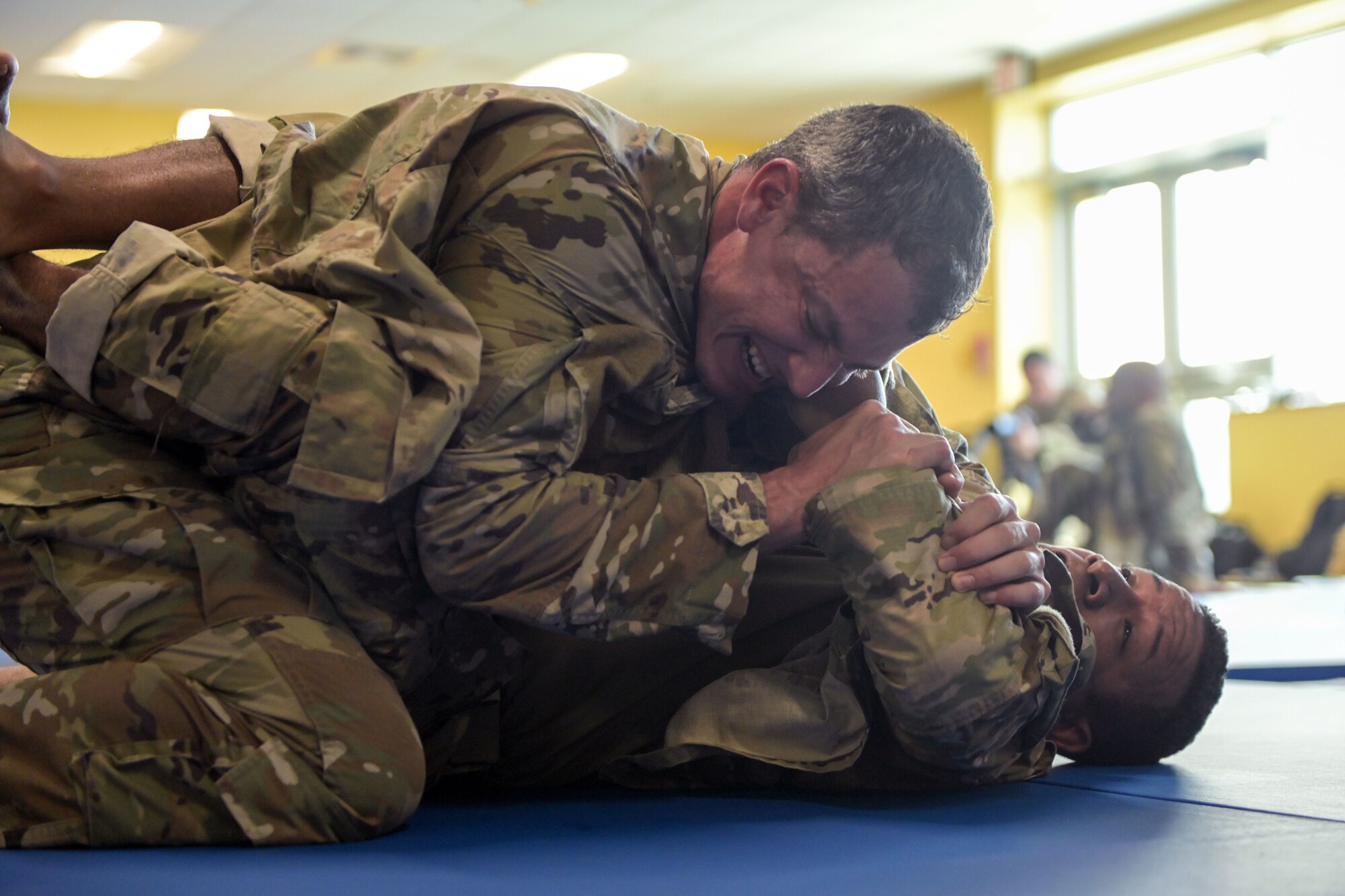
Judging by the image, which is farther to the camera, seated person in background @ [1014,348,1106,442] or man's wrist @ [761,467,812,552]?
seated person in background @ [1014,348,1106,442]

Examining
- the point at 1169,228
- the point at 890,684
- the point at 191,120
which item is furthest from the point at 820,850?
the point at 191,120

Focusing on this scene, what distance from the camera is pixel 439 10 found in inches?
317

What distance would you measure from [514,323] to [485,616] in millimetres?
415

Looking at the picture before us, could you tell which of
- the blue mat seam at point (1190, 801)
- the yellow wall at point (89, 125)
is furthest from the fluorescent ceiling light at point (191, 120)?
the blue mat seam at point (1190, 801)

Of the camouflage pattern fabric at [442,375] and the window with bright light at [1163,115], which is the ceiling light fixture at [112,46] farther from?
the camouflage pattern fabric at [442,375]

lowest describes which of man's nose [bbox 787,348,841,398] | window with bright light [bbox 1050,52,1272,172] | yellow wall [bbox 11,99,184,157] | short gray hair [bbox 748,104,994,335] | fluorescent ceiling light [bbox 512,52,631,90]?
man's nose [bbox 787,348,841,398]

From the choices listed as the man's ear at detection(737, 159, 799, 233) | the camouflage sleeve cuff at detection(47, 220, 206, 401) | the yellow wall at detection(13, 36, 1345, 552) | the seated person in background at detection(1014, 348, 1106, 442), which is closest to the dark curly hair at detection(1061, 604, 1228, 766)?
the man's ear at detection(737, 159, 799, 233)

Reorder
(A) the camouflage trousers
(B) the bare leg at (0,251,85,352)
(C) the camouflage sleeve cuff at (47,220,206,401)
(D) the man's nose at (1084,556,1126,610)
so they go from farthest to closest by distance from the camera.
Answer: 1. (D) the man's nose at (1084,556,1126,610)
2. (B) the bare leg at (0,251,85,352)
3. (C) the camouflage sleeve cuff at (47,220,206,401)
4. (A) the camouflage trousers

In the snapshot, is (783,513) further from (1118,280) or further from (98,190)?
(1118,280)

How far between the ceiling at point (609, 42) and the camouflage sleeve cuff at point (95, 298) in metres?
6.72

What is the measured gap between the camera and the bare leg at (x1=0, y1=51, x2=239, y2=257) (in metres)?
1.76

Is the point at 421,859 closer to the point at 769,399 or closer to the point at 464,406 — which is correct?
the point at 464,406

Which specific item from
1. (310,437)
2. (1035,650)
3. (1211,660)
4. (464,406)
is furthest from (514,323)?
(1211,660)

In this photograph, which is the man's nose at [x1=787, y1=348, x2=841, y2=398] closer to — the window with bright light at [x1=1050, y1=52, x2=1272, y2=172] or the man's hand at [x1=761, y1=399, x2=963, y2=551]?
the man's hand at [x1=761, y1=399, x2=963, y2=551]
